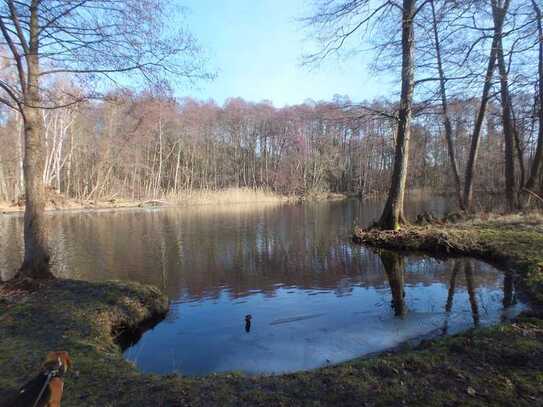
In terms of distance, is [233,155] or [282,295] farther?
[233,155]

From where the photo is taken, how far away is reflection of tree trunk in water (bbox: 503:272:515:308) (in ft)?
20.5

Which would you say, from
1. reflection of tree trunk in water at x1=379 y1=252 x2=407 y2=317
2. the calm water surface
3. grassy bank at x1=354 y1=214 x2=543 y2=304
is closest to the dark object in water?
the calm water surface

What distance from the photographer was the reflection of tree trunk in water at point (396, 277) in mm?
6676

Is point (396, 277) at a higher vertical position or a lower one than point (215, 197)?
lower

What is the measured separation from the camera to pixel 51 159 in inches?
1303

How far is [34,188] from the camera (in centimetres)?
740

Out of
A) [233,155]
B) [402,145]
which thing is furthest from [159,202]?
[402,145]

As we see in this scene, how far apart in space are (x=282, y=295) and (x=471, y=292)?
12.2ft

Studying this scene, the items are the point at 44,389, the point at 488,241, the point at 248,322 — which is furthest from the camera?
the point at 488,241

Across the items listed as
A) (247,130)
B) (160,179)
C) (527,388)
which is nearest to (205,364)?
(527,388)

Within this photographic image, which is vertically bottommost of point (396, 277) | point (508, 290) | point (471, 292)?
point (396, 277)

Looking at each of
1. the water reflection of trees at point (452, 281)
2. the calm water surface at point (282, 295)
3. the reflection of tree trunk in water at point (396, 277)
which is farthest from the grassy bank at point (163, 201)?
the water reflection of trees at point (452, 281)

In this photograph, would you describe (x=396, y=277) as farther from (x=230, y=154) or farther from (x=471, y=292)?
(x=230, y=154)

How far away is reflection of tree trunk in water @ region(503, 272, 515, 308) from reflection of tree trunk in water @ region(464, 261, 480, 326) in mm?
459
